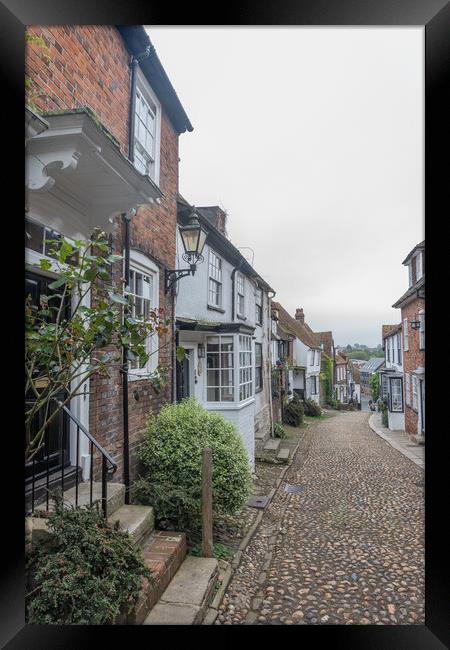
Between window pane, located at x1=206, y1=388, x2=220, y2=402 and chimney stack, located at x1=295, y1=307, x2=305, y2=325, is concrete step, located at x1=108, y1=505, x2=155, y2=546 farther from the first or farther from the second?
chimney stack, located at x1=295, y1=307, x2=305, y2=325

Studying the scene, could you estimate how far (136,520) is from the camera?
309 centimetres

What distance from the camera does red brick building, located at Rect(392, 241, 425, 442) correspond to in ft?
36.7

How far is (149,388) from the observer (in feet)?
14.5

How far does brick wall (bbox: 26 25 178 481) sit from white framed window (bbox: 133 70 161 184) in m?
0.15

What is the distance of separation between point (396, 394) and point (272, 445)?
7009mm

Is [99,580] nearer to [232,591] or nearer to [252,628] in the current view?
[252,628]

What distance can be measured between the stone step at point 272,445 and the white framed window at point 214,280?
4.04 m

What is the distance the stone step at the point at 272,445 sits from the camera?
958 cm

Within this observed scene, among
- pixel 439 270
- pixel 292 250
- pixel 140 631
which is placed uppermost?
pixel 292 250

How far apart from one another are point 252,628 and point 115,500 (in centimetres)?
179

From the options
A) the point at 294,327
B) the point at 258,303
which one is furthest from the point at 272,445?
the point at 294,327

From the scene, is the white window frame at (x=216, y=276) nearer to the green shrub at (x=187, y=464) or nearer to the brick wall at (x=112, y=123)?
the brick wall at (x=112, y=123)

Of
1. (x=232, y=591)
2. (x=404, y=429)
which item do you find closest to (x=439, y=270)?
(x=232, y=591)

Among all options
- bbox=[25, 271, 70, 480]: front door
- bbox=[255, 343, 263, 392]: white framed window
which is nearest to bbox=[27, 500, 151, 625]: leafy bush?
bbox=[25, 271, 70, 480]: front door
